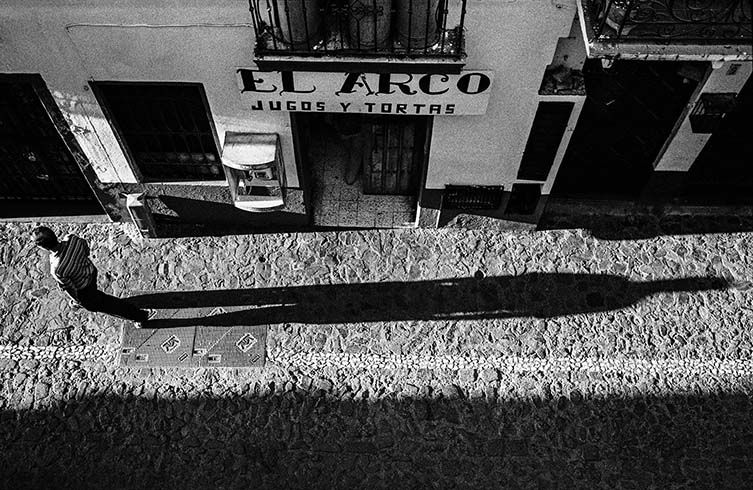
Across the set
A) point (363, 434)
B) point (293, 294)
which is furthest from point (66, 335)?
point (363, 434)

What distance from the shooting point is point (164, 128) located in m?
8.11

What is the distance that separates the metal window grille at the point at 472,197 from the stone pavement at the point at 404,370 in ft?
2.06

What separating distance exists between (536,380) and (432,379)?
4.56 feet

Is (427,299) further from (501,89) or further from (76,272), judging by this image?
(76,272)

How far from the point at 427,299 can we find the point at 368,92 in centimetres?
325

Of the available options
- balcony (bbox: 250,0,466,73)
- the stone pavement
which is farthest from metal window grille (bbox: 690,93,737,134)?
balcony (bbox: 250,0,466,73)

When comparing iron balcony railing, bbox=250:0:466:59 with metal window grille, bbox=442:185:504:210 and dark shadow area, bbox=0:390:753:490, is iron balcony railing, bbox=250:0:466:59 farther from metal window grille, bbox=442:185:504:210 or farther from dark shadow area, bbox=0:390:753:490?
dark shadow area, bbox=0:390:753:490

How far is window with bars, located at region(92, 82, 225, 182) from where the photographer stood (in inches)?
297

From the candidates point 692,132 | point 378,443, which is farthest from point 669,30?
point 378,443

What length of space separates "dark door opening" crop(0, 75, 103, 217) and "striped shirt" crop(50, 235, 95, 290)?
1739 millimetres

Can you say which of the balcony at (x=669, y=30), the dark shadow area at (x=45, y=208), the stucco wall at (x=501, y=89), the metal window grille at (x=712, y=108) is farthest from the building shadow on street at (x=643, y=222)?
the dark shadow area at (x=45, y=208)

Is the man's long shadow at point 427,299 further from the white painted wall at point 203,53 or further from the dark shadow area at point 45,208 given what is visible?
the white painted wall at point 203,53

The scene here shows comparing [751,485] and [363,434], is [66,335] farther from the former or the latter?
[751,485]

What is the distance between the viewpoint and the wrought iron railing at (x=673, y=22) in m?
6.09
